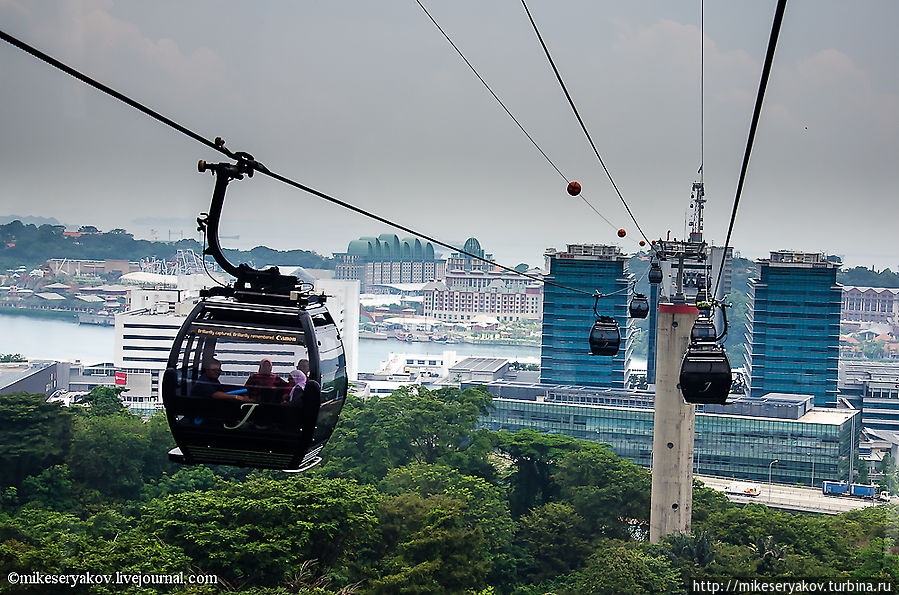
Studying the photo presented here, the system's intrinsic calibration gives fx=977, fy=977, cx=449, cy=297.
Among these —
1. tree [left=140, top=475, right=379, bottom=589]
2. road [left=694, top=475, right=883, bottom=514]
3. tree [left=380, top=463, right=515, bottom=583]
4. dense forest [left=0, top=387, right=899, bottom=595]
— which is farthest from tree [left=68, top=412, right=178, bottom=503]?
road [left=694, top=475, right=883, bottom=514]

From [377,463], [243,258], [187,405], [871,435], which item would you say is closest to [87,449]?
[377,463]

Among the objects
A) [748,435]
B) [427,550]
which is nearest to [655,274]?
[427,550]

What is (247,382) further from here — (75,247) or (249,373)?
(75,247)

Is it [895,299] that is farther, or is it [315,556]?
[895,299]

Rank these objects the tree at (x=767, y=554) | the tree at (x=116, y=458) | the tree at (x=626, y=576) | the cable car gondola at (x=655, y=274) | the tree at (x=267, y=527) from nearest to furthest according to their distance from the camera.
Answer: the cable car gondola at (x=655, y=274) → the tree at (x=267, y=527) → the tree at (x=626, y=576) → the tree at (x=767, y=554) → the tree at (x=116, y=458)

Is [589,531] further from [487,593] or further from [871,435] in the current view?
[871,435]

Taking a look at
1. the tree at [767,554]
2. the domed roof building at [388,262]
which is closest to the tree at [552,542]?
the tree at [767,554]

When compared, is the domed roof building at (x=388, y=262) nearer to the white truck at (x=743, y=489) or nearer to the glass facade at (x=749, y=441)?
the glass facade at (x=749, y=441)
